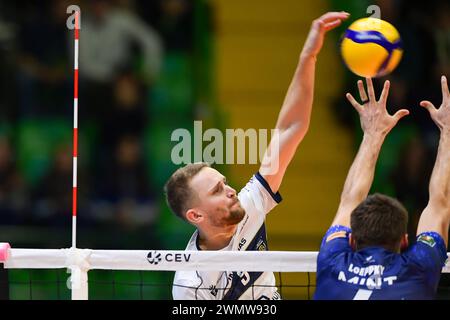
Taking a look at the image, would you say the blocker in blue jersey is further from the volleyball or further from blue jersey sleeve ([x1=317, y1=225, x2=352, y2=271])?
the volleyball

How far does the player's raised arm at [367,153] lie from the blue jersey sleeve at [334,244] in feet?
0.20

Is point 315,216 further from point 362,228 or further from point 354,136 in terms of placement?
point 362,228

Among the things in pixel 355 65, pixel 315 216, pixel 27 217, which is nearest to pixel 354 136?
pixel 315 216

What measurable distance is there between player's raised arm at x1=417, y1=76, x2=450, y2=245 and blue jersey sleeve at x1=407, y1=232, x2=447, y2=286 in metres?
0.07

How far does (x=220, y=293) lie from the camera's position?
680 cm

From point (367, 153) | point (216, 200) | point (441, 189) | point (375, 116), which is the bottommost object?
point (216, 200)

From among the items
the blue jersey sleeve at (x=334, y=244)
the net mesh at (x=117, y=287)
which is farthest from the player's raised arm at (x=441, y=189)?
the net mesh at (x=117, y=287)

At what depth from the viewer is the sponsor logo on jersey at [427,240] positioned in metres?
5.69

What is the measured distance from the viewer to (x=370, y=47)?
6848mm

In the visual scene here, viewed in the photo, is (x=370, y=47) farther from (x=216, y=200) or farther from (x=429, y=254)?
(x=429, y=254)

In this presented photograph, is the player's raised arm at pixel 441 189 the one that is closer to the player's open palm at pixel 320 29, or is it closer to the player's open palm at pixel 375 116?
the player's open palm at pixel 375 116

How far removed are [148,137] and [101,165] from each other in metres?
0.78

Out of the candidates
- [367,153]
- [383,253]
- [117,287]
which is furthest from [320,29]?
[117,287]

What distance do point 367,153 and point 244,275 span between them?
52.9 inches
